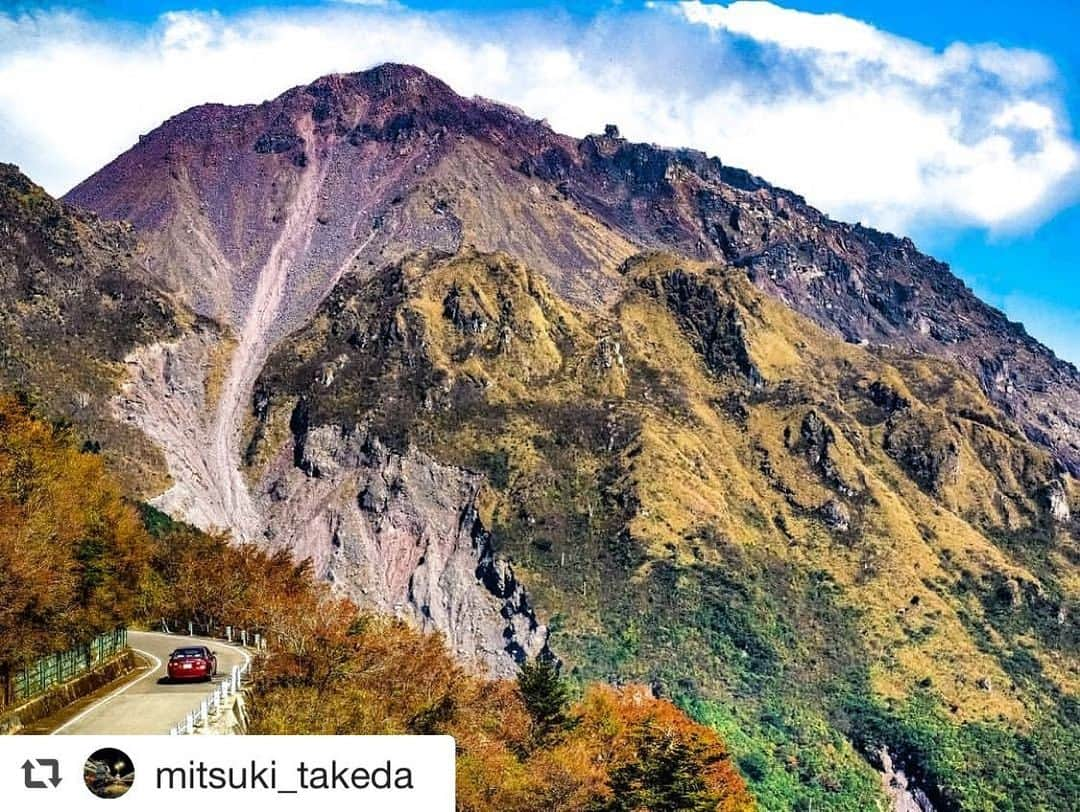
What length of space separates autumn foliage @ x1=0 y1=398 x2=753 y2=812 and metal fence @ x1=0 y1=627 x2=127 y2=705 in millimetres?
697

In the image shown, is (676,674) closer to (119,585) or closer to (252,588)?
(252,588)

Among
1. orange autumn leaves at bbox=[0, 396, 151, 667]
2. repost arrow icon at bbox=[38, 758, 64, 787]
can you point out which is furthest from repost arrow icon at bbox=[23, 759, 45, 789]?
orange autumn leaves at bbox=[0, 396, 151, 667]

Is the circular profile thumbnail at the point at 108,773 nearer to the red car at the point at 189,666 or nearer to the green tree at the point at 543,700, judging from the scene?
the red car at the point at 189,666

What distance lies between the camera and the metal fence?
3703cm

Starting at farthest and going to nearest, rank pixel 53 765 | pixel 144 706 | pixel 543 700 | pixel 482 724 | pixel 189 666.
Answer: pixel 543 700 < pixel 482 724 < pixel 189 666 < pixel 144 706 < pixel 53 765

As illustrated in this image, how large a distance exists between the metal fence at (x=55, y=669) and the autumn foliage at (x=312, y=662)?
2.29 feet

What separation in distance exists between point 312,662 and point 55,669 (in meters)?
8.57

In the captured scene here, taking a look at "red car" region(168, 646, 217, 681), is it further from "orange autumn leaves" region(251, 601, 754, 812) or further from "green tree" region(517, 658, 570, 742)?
"green tree" region(517, 658, 570, 742)

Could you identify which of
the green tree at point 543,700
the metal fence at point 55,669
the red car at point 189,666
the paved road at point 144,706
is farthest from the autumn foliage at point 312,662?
the paved road at point 144,706

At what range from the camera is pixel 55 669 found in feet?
136

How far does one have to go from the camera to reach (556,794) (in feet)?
186

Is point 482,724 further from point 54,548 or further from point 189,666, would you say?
point 54,548

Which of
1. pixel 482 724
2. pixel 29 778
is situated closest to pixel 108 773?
pixel 29 778

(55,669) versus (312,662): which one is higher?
(55,669)
